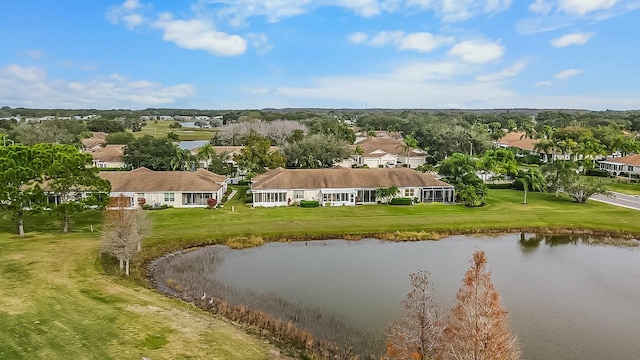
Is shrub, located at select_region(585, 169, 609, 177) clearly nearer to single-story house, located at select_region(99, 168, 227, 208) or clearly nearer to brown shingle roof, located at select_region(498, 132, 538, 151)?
brown shingle roof, located at select_region(498, 132, 538, 151)

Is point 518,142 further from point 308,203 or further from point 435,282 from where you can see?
point 435,282

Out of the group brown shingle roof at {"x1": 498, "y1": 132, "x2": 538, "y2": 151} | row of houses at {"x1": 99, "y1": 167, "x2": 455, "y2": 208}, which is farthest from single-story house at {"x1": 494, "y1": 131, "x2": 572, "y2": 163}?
row of houses at {"x1": 99, "y1": 167, "x2": 455, "y2": 208}

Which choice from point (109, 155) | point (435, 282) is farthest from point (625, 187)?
point (109, 155)

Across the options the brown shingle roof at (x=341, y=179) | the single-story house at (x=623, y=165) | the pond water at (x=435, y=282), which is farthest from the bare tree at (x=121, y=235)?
the single-story house at (x=623, y=165)

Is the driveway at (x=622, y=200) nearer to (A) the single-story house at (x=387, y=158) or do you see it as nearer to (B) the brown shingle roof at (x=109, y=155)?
(A) the single-story house at (x=387, y=158)

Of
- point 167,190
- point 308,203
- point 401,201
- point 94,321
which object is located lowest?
point 94,321

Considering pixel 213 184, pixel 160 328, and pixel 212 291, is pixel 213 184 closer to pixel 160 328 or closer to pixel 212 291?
pixel 212 291
